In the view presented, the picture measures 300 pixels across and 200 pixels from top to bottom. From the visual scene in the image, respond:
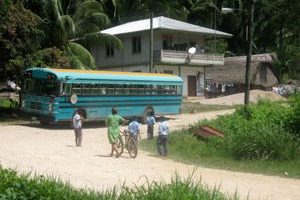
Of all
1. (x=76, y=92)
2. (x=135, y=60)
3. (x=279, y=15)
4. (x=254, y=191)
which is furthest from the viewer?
(x=279, y=15)

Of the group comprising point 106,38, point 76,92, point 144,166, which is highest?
point 106,38

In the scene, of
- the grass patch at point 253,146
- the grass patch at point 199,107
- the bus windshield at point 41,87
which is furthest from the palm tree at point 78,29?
the grass patch at point 253,146

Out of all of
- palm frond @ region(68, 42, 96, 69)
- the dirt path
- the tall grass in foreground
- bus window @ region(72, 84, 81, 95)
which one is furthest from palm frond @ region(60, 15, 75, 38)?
the tall grass in foreground

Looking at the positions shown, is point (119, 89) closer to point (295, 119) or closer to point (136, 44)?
point (295, 119)

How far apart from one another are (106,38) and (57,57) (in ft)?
28.9

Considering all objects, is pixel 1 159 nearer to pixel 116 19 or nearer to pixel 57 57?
pixel 57 57

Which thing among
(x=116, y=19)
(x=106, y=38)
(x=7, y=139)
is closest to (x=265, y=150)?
(x=7, y=139)

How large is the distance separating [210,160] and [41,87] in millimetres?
11403

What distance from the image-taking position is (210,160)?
19000mm

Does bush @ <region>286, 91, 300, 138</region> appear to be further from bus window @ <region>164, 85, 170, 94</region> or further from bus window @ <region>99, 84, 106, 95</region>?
bus window @ <region>164, 85, 170, 94</region>

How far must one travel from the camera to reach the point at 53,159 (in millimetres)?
17781

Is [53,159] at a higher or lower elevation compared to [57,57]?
lower

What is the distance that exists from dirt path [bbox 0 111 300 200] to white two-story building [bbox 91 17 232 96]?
24.8m

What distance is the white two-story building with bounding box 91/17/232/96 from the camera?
159ft
